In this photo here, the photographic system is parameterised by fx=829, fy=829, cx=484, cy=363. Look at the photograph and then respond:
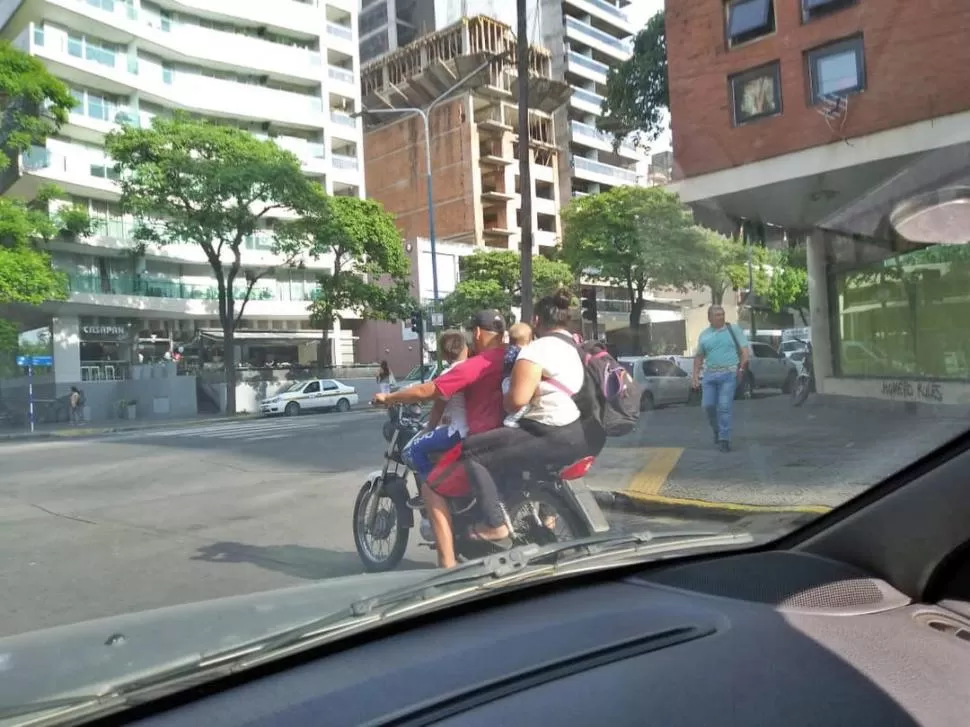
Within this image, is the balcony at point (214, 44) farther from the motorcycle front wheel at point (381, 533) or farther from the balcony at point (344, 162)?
the motorcycle front wheel at point (381, 533)

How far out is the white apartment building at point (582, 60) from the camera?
4555 millimetres

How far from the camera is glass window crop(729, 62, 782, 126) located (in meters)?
4.21

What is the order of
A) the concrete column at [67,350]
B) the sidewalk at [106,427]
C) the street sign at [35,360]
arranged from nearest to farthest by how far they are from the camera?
the sidewalk at [106,427]
the street sign at [35,360]
the concrete column at [67,350]

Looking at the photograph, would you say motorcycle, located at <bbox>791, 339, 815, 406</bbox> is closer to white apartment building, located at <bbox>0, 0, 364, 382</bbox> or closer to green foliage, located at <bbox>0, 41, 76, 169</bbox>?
white apartment building, located at <bbox>0, 0, 364, 382</bbox>

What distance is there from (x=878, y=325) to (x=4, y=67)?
18971 millimetres

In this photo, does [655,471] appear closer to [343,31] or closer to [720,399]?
[720,399]

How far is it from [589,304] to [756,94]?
1.72 meters

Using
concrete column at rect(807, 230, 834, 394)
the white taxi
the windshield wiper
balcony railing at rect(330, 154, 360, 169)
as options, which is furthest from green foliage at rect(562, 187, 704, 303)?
the white taxi

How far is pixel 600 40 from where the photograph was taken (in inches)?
185

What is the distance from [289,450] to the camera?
11.5m

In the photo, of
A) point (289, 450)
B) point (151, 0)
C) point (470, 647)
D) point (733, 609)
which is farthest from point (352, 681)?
point (151, 0)

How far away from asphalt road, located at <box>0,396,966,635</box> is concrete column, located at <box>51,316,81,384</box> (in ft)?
65.9

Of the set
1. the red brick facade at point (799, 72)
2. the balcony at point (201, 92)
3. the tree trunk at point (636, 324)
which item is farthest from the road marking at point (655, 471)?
the balcony at point (201, 92)

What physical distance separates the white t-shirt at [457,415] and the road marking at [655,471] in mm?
1741
